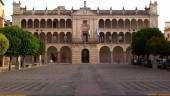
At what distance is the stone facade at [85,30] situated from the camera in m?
131

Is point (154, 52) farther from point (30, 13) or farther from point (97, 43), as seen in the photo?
point (30, 13)

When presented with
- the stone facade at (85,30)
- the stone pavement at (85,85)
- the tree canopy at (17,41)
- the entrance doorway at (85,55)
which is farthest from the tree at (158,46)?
the entrance doorway at (85,55)

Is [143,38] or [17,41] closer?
[17,41]

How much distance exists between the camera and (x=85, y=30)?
13300 cm

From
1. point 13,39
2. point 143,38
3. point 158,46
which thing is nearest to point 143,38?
point 143,38

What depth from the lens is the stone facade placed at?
430 ft

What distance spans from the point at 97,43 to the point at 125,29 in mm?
9442

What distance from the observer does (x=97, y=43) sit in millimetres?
130250

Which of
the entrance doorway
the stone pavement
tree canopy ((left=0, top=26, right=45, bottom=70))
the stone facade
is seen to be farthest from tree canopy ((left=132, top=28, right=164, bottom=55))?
the stone pavement

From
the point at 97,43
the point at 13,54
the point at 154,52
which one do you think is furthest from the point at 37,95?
the point at 97,43

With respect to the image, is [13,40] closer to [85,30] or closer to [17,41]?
[17,41]

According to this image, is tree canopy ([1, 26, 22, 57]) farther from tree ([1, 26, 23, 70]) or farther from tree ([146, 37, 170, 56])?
tree ([146, 37, 170, 56])

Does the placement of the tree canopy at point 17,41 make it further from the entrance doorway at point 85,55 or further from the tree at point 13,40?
the entrance doorway at point 85,55

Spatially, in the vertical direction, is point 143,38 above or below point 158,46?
above
